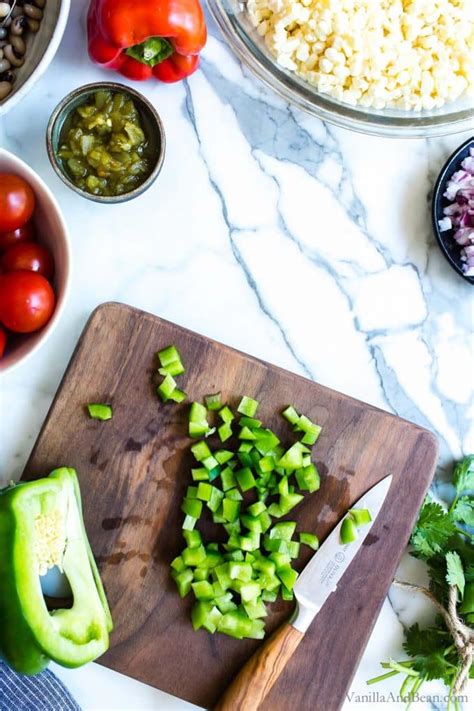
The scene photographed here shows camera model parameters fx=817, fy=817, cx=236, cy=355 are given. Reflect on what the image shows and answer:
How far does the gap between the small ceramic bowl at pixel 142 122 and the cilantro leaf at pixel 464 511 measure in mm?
870

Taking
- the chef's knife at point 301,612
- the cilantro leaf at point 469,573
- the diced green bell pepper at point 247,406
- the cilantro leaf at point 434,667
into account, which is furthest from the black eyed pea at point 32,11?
the cilantro leaf at point 434,667

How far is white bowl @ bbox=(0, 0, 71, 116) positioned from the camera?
139 centimetres

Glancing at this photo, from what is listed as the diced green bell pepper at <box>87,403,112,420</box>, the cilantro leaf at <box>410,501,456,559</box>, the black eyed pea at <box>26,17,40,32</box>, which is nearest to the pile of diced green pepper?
the diced green bell pepper at <box>87,403,112,420</box>

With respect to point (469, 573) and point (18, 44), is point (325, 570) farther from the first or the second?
point (18, 44)

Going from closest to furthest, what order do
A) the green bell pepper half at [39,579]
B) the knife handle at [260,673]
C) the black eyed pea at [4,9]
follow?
the green bell pepper half at [39,579] → the black eyed pea at [4,9] → the knife handle at [260,673]

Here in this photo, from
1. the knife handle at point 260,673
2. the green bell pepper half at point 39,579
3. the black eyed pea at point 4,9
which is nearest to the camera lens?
the green bell pepper half at point 39,579

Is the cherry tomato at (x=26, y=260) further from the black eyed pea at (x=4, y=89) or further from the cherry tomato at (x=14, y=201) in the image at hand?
the black eyed pea at (x=4, y=89)

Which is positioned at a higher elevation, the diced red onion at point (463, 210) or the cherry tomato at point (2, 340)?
the diced red onion at point (463, 210)

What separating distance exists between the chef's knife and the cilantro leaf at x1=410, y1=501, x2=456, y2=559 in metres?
0.10

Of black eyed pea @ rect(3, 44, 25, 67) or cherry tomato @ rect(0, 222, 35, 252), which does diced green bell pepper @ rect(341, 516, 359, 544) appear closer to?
cherry tomato @ rect(0, 222, 35, 252)

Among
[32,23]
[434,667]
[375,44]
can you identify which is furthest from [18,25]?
[434,667]

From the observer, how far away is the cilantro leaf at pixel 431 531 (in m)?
1.60

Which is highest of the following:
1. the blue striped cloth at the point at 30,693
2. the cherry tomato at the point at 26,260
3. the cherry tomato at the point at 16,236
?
the cherry tomato at the point at 16,236

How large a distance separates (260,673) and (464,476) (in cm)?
55
